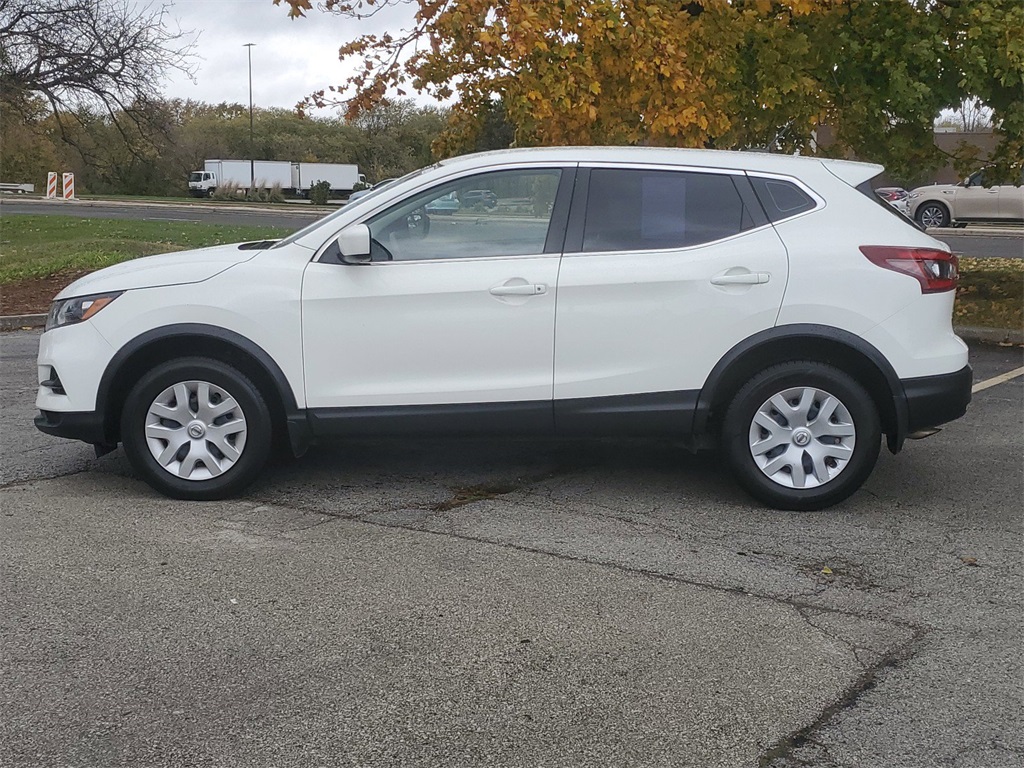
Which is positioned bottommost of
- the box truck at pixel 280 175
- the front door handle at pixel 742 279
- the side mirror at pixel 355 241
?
the front door handle at pixel 742 279

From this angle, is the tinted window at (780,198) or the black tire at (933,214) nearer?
the tinted window at (780,198)

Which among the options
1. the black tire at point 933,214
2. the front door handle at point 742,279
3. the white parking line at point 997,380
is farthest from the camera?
the black tire at point 933,214

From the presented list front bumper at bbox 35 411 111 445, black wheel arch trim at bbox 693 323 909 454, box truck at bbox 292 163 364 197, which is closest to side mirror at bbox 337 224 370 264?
front bumper at bbox 35 411 111 445

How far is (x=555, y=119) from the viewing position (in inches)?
409

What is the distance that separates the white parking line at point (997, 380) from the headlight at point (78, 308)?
6.75 metres

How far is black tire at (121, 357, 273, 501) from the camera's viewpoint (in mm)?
5672

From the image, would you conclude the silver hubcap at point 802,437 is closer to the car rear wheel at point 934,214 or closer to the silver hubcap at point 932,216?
the car rear wheel at point 934,214

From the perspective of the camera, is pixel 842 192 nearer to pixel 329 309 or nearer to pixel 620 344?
pixel 620 344

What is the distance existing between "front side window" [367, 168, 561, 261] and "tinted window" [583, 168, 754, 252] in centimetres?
26

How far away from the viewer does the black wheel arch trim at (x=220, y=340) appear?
5656 millimetres

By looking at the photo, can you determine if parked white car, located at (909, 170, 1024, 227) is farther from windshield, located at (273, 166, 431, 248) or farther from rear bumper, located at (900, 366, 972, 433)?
windshield, located at (273, 166, 431, 248)

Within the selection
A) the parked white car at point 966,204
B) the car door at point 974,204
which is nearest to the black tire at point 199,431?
the parked white car at point 966,204

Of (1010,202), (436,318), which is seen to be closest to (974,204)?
(1010,202)

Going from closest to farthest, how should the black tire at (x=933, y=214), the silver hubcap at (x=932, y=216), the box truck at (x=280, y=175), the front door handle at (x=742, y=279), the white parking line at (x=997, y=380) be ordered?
Result: 1. the front door handle at (x=742, y=279)
2. the white parking line at (x=997, y=380)
3. the black tire at (x=933, y=214)
4. the silver hubcap at (x=932, y=216)
5. the box truck at (x=280, y=175)
